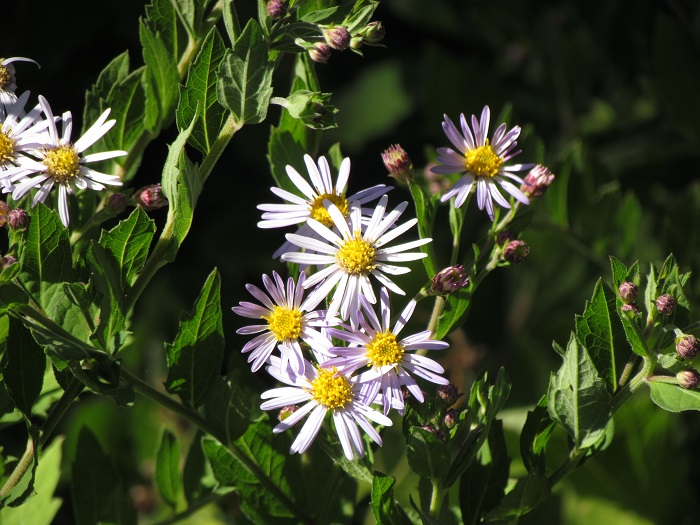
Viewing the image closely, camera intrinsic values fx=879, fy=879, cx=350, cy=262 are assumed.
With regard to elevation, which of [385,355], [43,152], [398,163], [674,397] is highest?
[43,152]

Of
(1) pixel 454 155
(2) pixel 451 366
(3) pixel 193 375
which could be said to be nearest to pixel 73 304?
(3) pixel 193 375

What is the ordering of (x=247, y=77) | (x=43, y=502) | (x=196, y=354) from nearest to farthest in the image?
1. (x=247, y=77)
2. (x=196, y=354)
3. (x=43, y=502)

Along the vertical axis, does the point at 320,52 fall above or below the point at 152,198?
above

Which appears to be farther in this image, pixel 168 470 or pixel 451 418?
pixel 168 470

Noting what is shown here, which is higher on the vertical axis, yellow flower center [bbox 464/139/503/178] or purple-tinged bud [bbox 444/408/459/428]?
yellow flower center [bbox 464/139/503/178]

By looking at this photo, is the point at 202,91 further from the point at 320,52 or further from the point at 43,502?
the point at 43,502

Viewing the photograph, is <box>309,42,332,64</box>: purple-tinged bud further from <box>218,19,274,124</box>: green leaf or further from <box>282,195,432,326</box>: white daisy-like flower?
<box>282,195,432,326</box>: white daisy-like flower

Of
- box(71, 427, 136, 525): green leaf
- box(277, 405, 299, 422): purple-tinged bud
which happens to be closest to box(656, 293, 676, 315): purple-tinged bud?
box(277, 405, 299, 422): purple-tinged bud

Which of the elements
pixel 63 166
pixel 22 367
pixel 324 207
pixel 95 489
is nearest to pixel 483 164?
pixel 324 207
